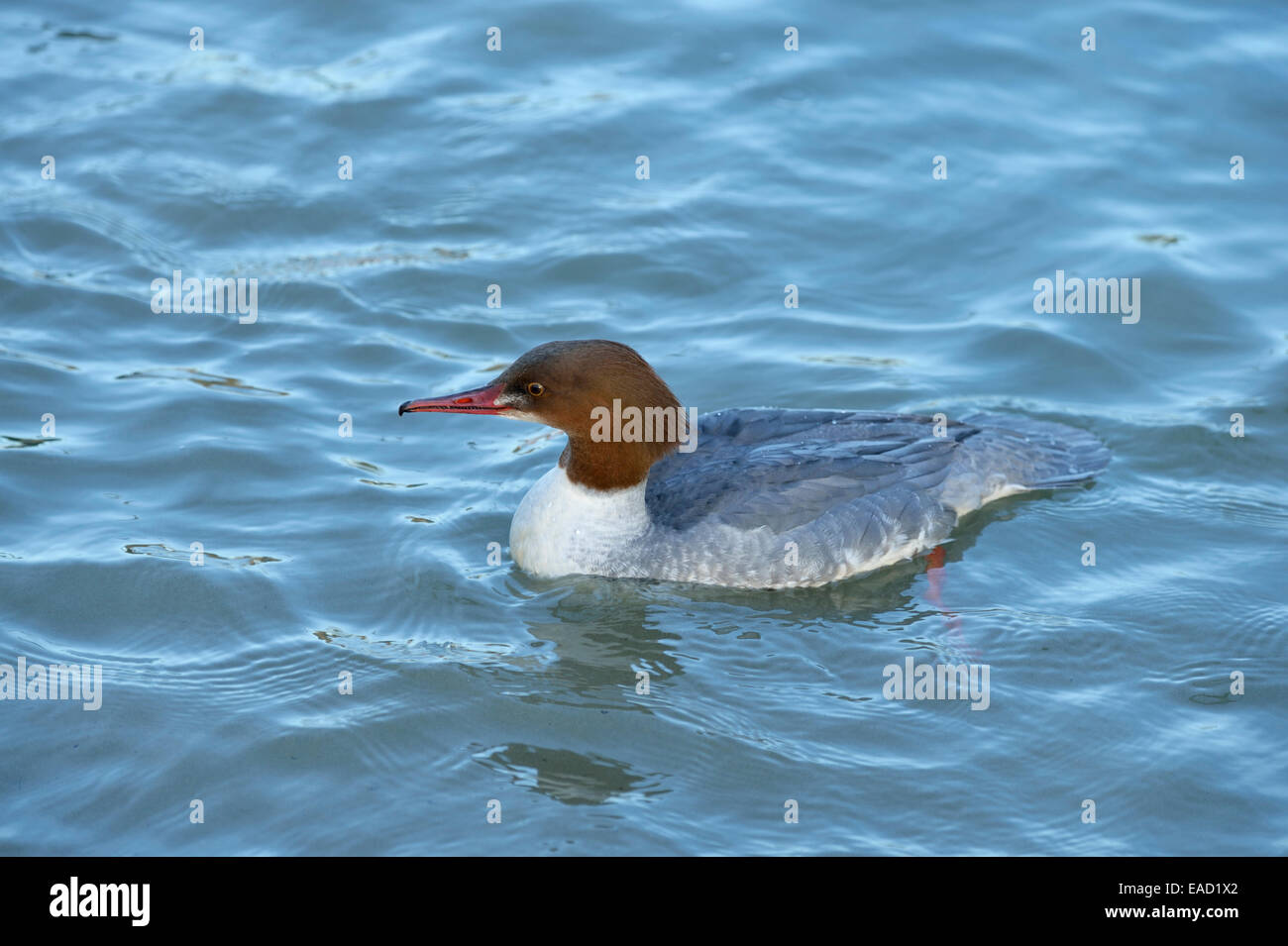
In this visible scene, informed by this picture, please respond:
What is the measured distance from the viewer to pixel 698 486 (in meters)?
8.14

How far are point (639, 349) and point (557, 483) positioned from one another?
2.31m

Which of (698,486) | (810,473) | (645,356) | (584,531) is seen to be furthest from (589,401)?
(645,356)

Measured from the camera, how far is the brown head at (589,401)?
25.4 feet

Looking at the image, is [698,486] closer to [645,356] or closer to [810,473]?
[810,473]

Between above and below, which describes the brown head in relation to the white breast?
above

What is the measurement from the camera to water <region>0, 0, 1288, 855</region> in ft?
21.6

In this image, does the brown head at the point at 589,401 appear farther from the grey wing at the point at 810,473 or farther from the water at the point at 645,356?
the water at the point at 645,356

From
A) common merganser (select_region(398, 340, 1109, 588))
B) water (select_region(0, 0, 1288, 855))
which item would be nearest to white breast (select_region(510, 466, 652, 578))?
common merganser (select_region(398, 340, 1109, 588))

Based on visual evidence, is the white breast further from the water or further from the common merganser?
the water

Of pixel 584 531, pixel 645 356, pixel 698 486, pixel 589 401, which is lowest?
pixel 584 531

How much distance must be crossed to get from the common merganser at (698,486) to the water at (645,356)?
22 centimetres

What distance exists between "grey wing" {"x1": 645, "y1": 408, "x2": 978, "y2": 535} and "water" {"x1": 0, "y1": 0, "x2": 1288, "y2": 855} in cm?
38

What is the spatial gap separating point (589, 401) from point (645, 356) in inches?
94.3

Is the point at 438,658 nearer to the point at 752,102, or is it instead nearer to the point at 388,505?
the point at 388,505
